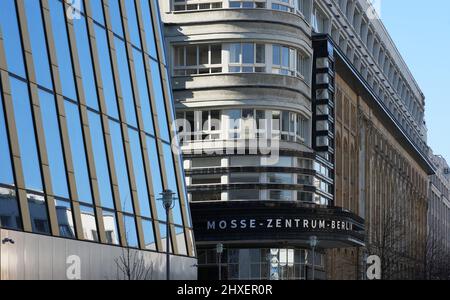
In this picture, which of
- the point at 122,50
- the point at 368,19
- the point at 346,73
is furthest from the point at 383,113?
the point at 122,50

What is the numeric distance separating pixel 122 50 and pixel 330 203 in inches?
1678

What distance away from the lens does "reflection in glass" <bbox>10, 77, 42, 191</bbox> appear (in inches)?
1002

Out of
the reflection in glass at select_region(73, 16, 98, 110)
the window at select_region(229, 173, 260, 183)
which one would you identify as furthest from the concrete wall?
the window at select_region(229, 173, 260, 183)

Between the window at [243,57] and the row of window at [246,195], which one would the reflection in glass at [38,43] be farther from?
the window at [243,57]

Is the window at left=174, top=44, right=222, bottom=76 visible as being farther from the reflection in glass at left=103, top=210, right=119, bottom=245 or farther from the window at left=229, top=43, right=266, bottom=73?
the reflection in glass at left=103, top=210, right=119, bottom=245

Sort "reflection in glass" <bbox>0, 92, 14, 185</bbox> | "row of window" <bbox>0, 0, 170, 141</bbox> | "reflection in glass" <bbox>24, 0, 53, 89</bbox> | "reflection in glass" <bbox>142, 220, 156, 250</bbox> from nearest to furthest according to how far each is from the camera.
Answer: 1. "reflection in glass" <bbox>0, 92, 14, 185</bbox>
2. "row of window" <bbox>0, 0, 170, 141</bbox>
3. "reflection in glass" <bbox>24, 0, 53, 89</bbox>
4. "reflection in glass" <bbox>142, 220, 156, 250</bbox>

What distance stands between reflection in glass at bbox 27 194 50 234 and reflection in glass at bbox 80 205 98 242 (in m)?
2.62

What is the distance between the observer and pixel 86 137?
30.5 m

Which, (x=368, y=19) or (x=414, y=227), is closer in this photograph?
(x=368, y=19)

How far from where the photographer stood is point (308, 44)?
70875 mm

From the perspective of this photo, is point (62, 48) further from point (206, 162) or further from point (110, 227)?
point (206, 162)

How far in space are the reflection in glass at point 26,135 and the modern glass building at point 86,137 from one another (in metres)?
0.03

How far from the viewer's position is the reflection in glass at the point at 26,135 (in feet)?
83.5
